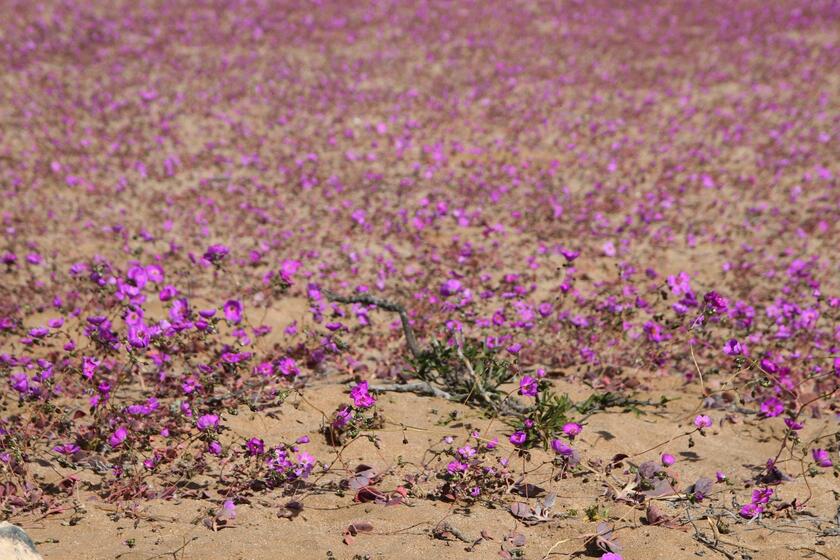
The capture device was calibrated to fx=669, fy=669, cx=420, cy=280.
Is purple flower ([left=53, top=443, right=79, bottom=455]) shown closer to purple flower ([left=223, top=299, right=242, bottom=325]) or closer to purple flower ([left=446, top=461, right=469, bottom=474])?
purple flower ([left=223, top=299, right=242, bottom=325])

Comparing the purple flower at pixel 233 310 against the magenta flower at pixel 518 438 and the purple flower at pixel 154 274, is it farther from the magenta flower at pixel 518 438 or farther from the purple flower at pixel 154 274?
the magenta flower at pixel 518 438

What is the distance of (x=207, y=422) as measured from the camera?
401cm

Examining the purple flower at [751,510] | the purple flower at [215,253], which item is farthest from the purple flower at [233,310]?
the purple flower at [751,510]

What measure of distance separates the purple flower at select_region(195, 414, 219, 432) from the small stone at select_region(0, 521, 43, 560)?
1224mm

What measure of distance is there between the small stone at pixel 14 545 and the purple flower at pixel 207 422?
1224 millimetres

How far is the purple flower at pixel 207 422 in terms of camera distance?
158 inches

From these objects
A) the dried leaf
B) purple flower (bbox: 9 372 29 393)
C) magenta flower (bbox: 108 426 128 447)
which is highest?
purple flower (bbox: 9 372 29 393)

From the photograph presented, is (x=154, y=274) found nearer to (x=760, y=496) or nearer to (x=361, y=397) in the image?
(x=361, y=397)

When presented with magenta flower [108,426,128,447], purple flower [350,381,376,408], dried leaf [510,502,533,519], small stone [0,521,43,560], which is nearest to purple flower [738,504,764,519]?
dried leaf [510,502,533,519]

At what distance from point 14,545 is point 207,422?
4.40 feet

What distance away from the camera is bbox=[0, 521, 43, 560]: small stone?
271cm

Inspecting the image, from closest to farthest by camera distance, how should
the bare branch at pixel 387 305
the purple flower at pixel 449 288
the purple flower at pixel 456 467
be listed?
the purple flower at pixel 456 467
the bare branch at pixel 387 305
the purple flower at pixel 449 288

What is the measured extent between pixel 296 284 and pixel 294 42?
11.8m

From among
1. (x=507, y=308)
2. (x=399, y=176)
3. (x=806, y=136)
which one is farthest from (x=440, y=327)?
(x=806, y=136)
